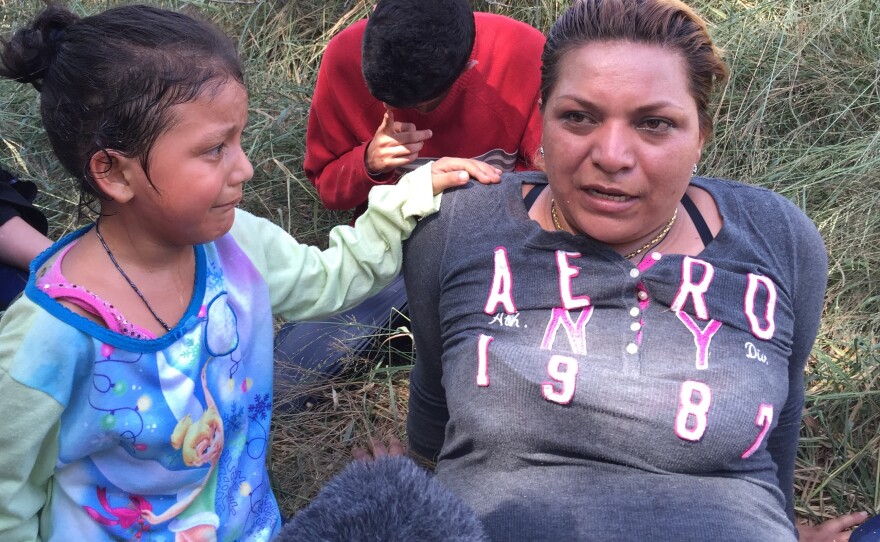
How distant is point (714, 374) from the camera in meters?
1.63

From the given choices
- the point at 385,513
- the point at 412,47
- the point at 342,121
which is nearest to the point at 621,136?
the point at 412,47

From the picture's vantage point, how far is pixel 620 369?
1.65 meters

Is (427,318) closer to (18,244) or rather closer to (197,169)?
(197,169)

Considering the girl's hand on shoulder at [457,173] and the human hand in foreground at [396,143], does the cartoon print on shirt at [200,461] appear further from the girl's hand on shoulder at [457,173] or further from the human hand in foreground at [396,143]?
the human hand in foreground at [396,143]

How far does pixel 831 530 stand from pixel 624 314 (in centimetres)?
93

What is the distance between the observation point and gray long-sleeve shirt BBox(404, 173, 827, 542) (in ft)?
5.18

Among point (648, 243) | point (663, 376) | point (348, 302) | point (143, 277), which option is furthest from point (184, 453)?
point (648, 243)

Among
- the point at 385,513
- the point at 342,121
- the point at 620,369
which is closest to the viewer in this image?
the point at 385,513

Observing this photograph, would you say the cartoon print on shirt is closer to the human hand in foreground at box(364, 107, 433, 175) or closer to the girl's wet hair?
the girl's wet hair

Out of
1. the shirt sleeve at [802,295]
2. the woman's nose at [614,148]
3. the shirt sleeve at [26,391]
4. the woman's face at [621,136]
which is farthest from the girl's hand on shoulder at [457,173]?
the shirt sleeve at [26,391]

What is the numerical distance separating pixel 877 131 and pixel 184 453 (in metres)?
2.73

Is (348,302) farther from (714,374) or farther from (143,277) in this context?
(714,374)

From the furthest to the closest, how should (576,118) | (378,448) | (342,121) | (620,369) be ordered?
(342,121) → (378,448) → (576,118) → (620,369)

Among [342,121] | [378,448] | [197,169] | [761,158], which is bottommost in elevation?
[378,448]
